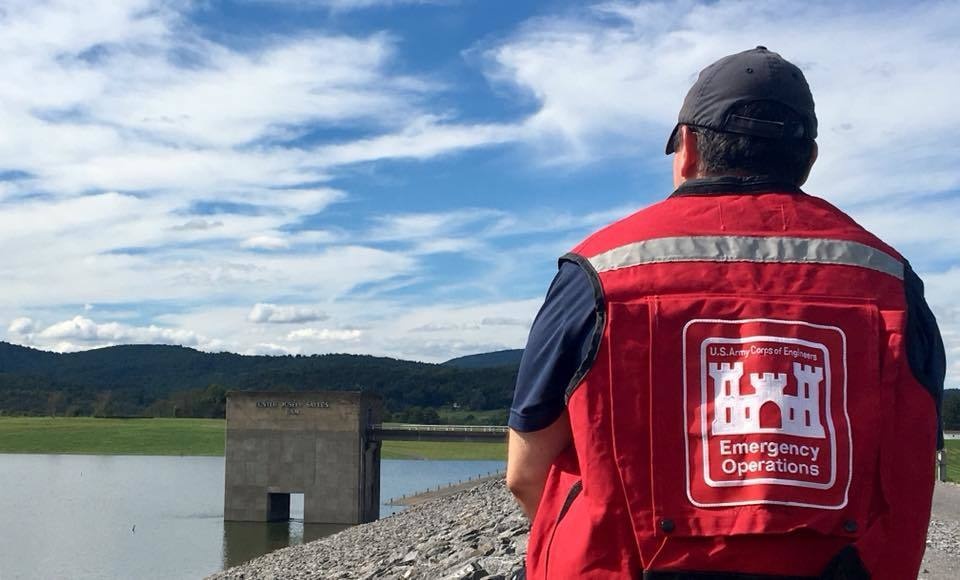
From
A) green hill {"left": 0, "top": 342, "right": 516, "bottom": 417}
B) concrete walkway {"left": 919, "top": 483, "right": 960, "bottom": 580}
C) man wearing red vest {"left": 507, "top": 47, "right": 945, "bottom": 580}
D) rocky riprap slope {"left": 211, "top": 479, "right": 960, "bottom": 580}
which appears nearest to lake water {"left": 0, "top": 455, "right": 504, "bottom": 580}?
rocky riprap slope {"left": 211, "top": 479, "right": 960, "bottom": 580}

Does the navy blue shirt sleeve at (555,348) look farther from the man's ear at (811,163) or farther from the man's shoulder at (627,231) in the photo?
the man's ear at (811,163)

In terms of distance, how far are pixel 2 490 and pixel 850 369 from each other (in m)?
69.2

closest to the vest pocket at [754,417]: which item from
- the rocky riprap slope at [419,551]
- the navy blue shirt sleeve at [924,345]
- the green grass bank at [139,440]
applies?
the navy blue shirt sleeve at [924,345]

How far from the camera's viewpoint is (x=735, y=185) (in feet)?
6.69

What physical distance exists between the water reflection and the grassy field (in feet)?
197

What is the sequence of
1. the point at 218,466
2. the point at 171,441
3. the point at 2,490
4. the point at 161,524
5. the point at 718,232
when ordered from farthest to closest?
1. the point at 171,441
2. the point at 218,466
3. the point at 2,490
4. the point at 161,524
5. the point at 718,232

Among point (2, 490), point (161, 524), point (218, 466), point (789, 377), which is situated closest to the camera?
point (789, 377)

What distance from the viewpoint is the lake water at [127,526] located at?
33.7 meters

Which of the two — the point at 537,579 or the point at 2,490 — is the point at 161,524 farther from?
the point at 537,579

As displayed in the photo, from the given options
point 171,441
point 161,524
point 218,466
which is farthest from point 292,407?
point 171,441

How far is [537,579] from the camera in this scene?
200 cm

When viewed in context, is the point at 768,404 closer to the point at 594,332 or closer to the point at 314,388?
the point at 594,332

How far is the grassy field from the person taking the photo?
4333 inches

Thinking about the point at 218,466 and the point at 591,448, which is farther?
the point at 218,466
